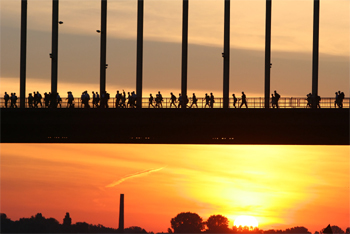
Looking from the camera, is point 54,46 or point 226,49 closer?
point 226,49

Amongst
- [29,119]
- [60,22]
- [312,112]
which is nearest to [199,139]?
[312,112]

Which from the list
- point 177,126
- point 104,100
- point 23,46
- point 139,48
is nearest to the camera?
point 177,126

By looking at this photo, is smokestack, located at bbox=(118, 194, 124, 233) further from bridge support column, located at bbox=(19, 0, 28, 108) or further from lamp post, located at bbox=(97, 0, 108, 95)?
lamp post, located at bbox=(97, 0, 108, 95)

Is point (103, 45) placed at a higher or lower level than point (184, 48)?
higher

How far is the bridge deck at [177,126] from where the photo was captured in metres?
72.8

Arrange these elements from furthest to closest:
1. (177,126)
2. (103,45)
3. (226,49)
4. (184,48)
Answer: (103,45)
(226,49)
(184,48)
(177,126)

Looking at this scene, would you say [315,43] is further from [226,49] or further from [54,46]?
[54,46]

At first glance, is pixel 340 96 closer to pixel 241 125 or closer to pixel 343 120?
pixel 343 120

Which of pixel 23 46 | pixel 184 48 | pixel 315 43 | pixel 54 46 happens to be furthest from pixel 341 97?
pixel 23 46

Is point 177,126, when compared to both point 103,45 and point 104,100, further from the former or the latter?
point 103,45

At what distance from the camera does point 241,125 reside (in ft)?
242

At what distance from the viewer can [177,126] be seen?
2965 inches

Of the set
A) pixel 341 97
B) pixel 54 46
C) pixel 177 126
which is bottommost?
pixel 177 126

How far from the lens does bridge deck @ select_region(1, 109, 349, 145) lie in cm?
7281
